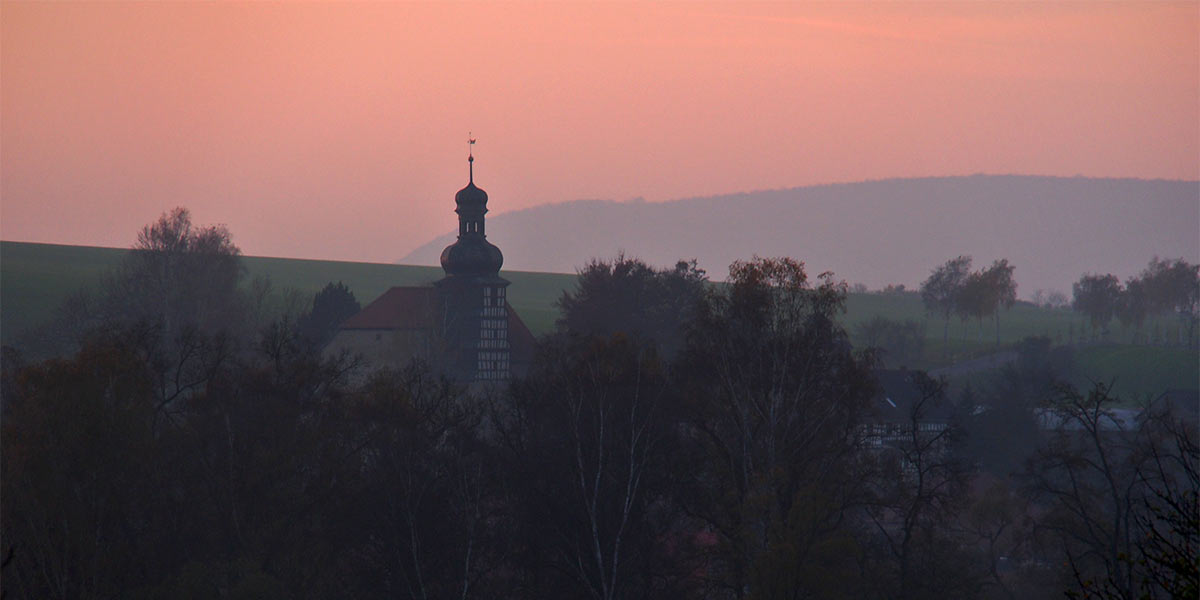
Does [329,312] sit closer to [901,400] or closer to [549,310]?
[901,400]

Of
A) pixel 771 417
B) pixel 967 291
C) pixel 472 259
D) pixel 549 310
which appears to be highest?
pixel 967 291

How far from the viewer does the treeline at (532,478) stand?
30.9 meters

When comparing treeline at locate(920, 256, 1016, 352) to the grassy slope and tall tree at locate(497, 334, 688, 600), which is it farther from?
tall tree at locate(497, 334, 688, 600)

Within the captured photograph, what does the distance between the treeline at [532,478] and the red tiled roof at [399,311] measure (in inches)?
2280

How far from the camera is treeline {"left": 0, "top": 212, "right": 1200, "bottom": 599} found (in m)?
30.9

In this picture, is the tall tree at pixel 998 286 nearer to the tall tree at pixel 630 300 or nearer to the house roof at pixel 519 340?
the house roof at pixel 519 340

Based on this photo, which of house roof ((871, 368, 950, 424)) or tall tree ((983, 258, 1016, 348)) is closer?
house roof ((871, 368, 950, 424))

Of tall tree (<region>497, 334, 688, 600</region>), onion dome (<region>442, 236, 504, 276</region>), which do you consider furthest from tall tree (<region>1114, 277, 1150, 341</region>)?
tall tree (<region>497, 334, 688, 600</region>)

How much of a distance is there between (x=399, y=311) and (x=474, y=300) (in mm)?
8534

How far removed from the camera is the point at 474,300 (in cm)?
9469

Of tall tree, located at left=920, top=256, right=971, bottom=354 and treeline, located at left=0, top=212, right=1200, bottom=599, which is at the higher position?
tall tree, located at left=920, top=256, right=971, bottom=354

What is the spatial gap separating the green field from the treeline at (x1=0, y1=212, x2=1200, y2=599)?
125 feet

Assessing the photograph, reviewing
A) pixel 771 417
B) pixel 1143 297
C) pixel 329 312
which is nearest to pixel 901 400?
pixel 329 312

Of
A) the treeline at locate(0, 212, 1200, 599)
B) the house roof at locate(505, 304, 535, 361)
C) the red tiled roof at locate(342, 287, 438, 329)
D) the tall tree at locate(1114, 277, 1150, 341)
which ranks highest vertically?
the tall tree at locate(1114, 277, 1150, 341)
